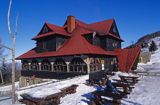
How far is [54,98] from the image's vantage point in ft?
49.6

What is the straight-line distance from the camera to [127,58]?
3083 cm

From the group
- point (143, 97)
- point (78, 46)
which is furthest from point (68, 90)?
point (78, 46)

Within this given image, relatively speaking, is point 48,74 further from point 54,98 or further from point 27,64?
point 54,98

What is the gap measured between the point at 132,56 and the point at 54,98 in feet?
61.0

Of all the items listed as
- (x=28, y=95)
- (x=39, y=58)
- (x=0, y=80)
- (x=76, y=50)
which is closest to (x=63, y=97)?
(x=28, y=95)

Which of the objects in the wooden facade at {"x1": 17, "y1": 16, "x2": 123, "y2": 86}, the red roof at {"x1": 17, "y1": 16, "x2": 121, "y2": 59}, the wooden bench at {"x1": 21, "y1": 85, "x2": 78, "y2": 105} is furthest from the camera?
the red roof at {"x1": 17, "y1": 16, "x2": 121, "y2": 59}

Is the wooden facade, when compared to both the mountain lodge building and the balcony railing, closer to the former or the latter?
the mountain lodge building

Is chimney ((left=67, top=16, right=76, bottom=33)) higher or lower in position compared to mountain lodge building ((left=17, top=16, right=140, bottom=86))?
higher

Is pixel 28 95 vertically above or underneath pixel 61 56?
underneath

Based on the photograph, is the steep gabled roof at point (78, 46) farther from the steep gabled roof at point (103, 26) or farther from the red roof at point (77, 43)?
the steep gabled roof at point (103, 26)

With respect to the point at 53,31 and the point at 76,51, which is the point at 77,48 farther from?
the point at 53,31

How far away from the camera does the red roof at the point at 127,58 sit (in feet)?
95.7

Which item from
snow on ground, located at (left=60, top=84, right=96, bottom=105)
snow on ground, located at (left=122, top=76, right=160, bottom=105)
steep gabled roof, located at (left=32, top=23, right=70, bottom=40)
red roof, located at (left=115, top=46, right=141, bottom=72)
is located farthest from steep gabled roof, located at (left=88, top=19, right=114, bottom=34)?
snow on ground, located at (left=122, top=76, right=160, bottom=105)

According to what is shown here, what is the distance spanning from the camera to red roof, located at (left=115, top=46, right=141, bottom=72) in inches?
1148
